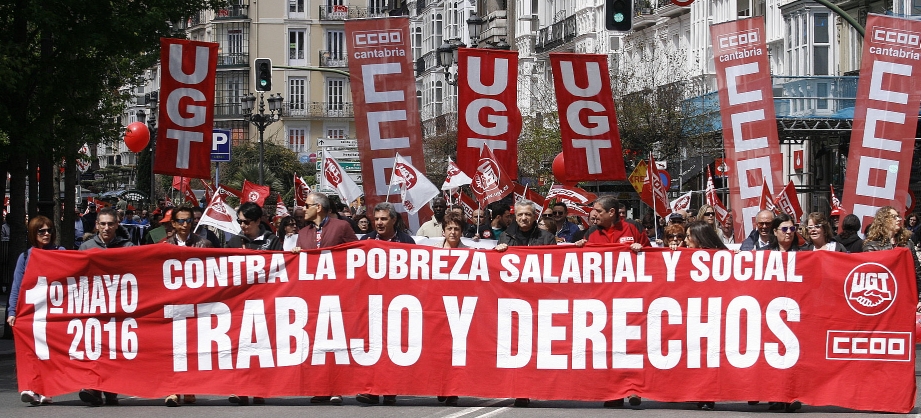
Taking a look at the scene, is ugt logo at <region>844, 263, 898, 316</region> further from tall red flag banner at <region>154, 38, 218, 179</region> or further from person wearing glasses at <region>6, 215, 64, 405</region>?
tall red flag banner at <region>154, 38, 218, 179</region>

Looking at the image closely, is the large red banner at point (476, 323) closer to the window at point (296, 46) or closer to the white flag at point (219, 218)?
the white flag at point (219, 218)

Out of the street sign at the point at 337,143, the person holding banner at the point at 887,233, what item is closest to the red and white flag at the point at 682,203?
the person holding banner at the point at 887,233

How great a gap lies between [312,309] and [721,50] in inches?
327

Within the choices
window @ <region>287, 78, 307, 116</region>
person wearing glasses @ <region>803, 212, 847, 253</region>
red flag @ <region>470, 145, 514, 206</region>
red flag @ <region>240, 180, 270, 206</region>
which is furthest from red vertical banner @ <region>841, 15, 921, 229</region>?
window @ <region>287, 78, 307, 116</region>

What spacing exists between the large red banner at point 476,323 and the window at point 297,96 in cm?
8287

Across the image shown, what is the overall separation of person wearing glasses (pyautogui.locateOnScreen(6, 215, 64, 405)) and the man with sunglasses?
6039mm

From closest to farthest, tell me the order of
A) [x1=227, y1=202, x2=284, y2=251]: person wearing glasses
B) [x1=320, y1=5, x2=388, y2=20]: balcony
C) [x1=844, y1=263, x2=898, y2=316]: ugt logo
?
[x1=844, y1=263, x2=898, y2=316]: ugt logo, [x1=227, y1=202, x2=284, y2=251]: person wearing glasses, [x1=320, y1=5, x2=388, y2=20]: balcony

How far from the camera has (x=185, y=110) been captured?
649 inches

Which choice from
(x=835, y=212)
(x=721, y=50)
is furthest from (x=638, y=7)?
(x=721, y=50)

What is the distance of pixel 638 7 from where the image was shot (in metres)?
50.8

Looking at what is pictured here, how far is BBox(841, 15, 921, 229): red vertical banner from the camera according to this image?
16578 mm

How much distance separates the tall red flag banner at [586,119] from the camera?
17.8m

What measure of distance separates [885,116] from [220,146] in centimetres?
1458

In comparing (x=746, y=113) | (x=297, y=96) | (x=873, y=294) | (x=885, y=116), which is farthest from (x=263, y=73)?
(x=297, y=96)
